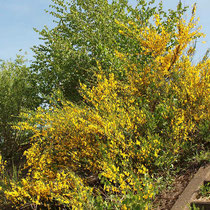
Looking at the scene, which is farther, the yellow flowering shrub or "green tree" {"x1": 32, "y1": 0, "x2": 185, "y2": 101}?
"green tree" {"x1": 32, "y1": 0, "x2": 185, "y2": 101}

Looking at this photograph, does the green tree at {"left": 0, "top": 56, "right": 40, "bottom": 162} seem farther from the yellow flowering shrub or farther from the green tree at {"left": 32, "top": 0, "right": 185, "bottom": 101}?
the yellow flowering shrub

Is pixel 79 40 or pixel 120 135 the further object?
pixel 79 40

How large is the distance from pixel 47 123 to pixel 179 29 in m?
3.19

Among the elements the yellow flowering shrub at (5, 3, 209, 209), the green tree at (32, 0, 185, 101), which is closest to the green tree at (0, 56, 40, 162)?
the green tree at (32, 0, 185, 101)

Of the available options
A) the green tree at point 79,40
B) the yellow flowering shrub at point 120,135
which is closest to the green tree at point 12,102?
the green tree at point 79,40

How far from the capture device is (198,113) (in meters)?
4.16

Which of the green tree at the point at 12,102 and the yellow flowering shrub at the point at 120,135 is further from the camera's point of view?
the green tree at the point at 12,102

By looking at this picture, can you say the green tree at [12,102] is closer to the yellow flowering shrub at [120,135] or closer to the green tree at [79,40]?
the green tree at [79,40]

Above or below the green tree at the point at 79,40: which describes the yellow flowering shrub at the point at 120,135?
below

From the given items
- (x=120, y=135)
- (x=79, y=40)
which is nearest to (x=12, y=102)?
(x=79, y=40)

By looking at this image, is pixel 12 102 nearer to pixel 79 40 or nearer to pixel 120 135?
pixel 79 40

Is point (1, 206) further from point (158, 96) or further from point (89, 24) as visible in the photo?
point (89, 24)

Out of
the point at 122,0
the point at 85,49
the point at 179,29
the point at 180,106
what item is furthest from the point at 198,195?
the point at 122,0

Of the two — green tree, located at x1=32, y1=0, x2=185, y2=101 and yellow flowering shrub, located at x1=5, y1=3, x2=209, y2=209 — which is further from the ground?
green tree, located at x1=32, y1=0, x2=185, y2=101
